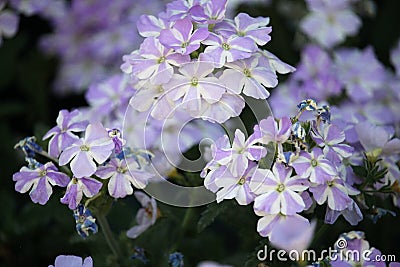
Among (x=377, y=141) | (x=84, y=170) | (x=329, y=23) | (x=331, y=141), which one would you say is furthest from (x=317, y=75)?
(x=84, y=170)

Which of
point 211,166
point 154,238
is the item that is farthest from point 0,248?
point 211,166

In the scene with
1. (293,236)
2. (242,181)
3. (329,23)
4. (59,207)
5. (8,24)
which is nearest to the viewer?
(293,236)

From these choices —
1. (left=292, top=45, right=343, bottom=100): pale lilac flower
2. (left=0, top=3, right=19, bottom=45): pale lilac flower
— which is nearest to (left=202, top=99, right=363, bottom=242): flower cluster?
(left=292, top=45, right=343, bottom=100): pale lilac flower

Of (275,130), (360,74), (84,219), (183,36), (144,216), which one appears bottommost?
(360,74)

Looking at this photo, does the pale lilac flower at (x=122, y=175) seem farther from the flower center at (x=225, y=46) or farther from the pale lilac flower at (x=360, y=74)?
the pale lilac flower at (x=360, y=74)

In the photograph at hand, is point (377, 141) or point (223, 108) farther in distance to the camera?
point (377, 141)

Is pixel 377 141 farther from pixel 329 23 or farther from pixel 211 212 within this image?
pixel 329 23

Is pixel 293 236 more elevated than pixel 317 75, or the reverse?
pixel 293 236

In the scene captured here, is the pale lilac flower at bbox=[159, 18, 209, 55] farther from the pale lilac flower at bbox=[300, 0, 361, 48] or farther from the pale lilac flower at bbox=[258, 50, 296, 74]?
the pale lilac flower at bbox=[300, 0, 361, 48]
